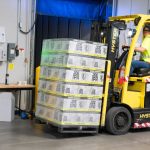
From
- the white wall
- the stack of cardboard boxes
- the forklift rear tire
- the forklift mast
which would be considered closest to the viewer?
the stack of cardboard boxes

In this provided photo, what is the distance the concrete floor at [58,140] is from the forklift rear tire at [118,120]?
146 mm

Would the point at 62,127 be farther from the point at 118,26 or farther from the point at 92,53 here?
the point at 118,26

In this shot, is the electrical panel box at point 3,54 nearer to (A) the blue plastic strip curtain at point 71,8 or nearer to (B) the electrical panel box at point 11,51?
(B) the electrical panel box at point 11,51

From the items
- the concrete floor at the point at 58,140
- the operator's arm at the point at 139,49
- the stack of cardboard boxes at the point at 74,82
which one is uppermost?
the operator's arm at the point at 139,49

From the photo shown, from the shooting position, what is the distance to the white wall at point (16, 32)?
28.7 ft

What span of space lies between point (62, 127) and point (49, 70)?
1.24 meters

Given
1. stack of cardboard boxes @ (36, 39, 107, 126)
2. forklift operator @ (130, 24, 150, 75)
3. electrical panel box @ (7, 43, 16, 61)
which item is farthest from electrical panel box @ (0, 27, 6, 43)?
forklift operator @ (130, 24, 150, 75)

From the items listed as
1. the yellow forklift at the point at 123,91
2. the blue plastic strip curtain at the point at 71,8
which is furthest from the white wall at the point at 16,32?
the yellow forklift at the point at 123,91

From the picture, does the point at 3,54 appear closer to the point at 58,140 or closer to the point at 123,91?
the point at 58,140

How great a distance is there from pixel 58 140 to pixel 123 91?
1.80m

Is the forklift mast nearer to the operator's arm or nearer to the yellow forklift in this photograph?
the yellow forklift

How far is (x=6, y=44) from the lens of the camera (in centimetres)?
859

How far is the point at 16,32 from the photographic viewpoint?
29.3 ft

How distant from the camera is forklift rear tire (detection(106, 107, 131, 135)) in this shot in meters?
7.01
